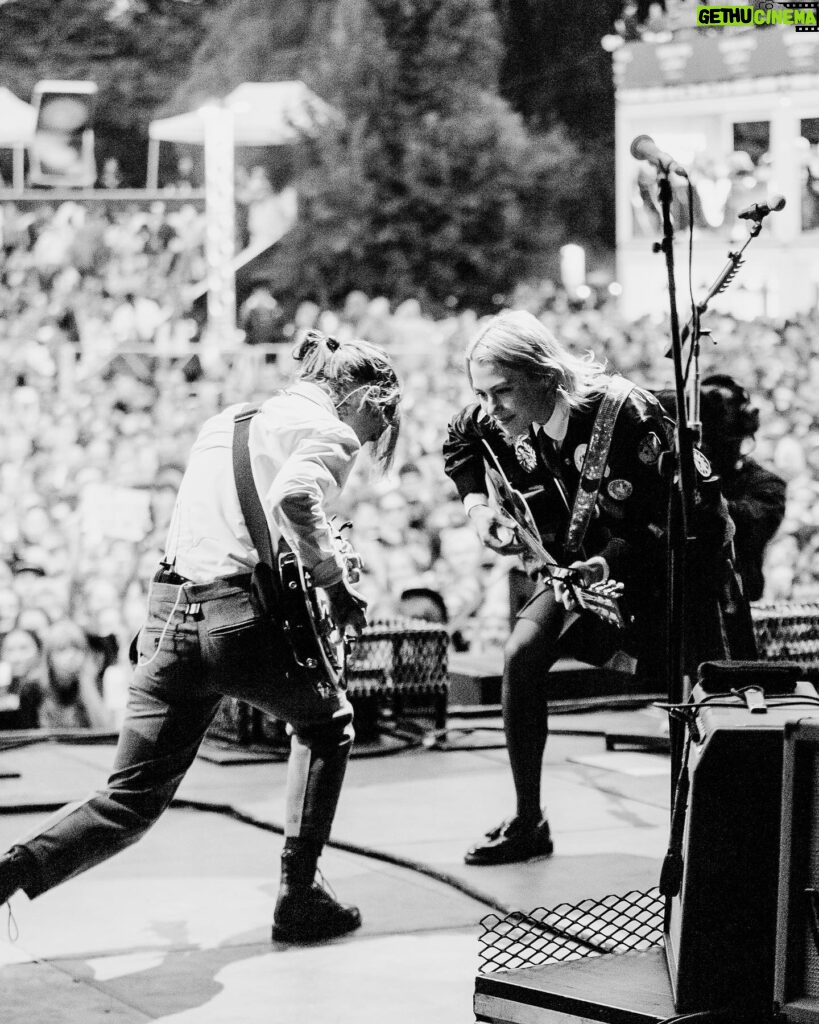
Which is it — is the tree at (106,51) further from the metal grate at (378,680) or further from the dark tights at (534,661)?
the dark tights at (534,661)

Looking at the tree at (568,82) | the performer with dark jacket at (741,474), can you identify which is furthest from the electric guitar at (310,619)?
the tree at (568,82)

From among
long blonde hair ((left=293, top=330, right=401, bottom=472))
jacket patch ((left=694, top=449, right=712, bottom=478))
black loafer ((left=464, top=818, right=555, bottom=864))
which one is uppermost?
long blonde hair ((left=293, top=330, right=401, bottom=472))

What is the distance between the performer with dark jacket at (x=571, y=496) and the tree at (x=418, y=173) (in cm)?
2459

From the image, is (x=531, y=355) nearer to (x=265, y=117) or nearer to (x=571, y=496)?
(x=571, y=496)

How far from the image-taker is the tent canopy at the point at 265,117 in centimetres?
2744

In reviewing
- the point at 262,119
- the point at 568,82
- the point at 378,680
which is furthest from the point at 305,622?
the point at 568,82

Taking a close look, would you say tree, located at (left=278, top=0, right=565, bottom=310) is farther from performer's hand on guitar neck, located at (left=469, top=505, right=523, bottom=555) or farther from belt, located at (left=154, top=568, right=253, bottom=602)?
belt, located at (left=154, top=568, right=253, bottom=602)

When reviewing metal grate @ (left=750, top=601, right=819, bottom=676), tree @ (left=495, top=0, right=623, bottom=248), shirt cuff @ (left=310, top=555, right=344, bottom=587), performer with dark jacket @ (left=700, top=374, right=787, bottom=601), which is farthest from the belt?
tree @ (left=495, top=0, right=623, bottom=248)

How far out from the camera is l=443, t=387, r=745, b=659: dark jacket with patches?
377 centimetres

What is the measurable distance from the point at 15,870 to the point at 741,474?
3.35 meters

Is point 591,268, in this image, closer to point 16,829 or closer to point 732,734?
point 16,829

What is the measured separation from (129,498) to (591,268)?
21.8 m

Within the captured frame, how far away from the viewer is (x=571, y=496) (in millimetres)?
3859

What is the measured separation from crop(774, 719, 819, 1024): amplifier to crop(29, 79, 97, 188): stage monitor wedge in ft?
82.0
